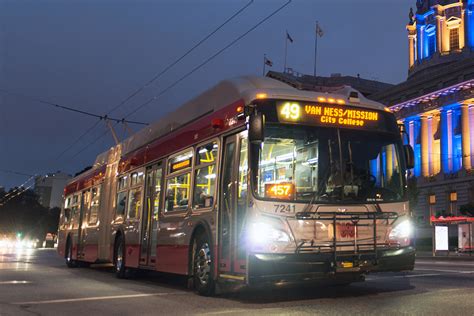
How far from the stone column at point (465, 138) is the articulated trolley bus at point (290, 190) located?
2315 inches

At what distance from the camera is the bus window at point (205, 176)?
9.55 meters

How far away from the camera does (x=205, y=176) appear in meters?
9.88

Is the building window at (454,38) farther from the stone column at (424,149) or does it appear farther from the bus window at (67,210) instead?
the bus window at (67,210)

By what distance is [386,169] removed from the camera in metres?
8.72

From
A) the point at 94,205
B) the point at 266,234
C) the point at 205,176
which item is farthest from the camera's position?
the point at 94,205

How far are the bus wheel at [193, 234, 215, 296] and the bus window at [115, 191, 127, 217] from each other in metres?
5.24

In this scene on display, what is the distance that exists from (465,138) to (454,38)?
91.0 feet

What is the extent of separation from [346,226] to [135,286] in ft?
19.0

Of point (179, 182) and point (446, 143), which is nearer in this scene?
point (179, 182)

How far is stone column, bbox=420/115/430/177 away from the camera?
2766 inches

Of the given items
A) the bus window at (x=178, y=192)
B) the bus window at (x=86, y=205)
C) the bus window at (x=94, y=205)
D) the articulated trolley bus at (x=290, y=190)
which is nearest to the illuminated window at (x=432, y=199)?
the bus window at (x=86, y=205)

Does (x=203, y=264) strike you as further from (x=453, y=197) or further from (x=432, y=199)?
(x=432, y=199)

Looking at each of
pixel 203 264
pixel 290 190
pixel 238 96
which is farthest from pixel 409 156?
pixel 203 264

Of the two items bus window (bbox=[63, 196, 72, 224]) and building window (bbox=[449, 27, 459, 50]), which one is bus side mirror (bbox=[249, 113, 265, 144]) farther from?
building window (bbox=[449, 27, 459, 50])
